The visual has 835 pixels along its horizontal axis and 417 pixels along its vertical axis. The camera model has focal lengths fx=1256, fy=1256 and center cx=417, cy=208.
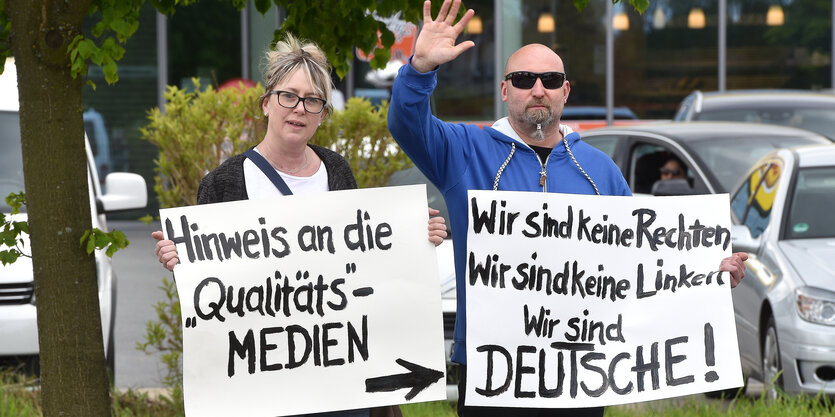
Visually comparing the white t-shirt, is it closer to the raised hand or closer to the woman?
the woman

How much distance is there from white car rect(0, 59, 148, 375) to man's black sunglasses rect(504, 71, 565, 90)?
3.10 metres

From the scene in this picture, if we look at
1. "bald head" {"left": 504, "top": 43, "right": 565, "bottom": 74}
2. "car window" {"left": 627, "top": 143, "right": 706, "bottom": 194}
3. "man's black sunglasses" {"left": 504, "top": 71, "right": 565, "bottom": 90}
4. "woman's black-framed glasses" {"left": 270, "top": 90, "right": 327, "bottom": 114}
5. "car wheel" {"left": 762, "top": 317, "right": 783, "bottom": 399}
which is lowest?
"car wheel" {"left": 762, "top": 317, "right": 783, "bottom": 399}

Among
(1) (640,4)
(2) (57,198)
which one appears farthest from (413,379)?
(1) (640,4)

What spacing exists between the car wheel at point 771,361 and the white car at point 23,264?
344cm

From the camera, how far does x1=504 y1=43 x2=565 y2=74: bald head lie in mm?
3893

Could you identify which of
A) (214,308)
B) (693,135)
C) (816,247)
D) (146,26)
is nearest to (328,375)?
(214,308)

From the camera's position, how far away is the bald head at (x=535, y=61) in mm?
3893

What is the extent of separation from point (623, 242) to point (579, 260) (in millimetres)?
169

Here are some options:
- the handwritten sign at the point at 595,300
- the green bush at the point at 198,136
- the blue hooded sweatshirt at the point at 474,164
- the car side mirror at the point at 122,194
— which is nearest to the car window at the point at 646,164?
the green bush at the point at 198,136

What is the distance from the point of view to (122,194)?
7.53 meters

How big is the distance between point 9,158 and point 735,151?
5.18 metres

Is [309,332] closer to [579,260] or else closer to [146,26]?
[579,260]

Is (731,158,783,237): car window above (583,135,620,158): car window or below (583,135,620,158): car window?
below

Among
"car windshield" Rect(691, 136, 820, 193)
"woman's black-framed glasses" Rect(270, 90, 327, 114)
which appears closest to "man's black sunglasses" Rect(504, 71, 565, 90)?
"woman's black-framed glasses" Rect(270, 90, 327, 114)
